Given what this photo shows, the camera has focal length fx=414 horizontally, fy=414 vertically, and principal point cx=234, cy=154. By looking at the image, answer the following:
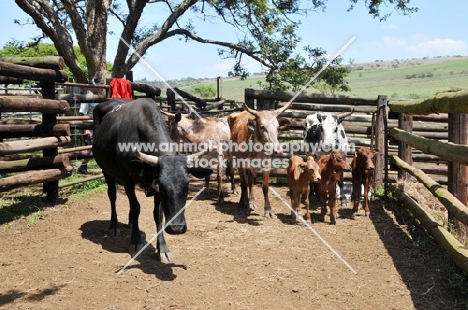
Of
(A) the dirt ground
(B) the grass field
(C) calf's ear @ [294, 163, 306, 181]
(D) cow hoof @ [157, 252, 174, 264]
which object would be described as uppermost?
(B) the grass field

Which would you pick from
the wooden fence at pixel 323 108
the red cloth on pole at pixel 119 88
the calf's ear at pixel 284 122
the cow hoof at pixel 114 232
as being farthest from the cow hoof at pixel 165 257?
the red cloth on pole at pixel 119 88

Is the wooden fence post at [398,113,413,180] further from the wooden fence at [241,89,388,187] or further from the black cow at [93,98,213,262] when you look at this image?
the black cow at [93,98,213,262]

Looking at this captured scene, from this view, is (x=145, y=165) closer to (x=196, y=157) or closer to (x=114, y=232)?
(x=196, y=157)

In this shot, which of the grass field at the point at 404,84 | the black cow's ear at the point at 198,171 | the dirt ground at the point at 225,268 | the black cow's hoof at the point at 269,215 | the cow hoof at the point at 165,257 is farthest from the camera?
the grass field at the point at 404,84

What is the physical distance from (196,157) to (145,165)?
2.17ft

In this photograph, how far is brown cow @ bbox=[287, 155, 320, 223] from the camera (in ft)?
23.3

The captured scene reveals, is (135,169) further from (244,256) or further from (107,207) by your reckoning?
(107,207)

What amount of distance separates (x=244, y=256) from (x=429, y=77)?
321 ft

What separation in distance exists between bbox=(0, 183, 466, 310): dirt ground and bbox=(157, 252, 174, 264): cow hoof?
0.08 metres

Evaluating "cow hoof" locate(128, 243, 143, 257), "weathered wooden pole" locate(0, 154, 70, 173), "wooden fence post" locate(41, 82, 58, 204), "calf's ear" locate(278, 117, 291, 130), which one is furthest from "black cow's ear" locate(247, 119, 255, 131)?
"wooden fence post" locate(41, 82, 58, 204)

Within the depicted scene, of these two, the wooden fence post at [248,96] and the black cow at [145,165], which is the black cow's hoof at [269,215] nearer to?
the black cow at [145,165]

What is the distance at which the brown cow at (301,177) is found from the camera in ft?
23.3

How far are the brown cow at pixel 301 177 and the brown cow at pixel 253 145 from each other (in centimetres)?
45

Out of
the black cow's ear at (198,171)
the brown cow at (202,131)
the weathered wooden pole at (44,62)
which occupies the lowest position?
the black cow's ear at (198,171)
